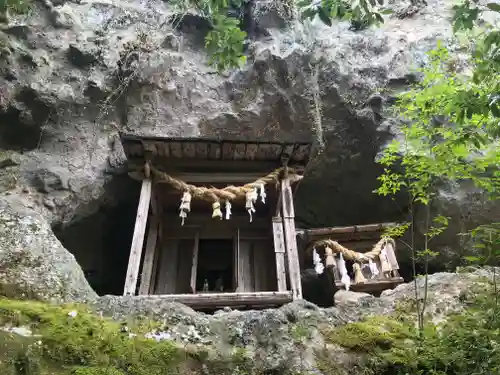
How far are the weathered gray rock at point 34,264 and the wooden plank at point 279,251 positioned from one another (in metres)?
3.99

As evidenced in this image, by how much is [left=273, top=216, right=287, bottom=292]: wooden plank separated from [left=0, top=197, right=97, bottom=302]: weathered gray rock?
399cm

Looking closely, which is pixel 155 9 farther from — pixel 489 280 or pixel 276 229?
pixel 489 280

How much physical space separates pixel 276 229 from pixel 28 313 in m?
6.31

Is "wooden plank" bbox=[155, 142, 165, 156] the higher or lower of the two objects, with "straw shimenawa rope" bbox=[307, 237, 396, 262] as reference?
higher

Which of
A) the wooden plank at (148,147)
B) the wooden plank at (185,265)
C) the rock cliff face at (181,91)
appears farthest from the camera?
the rock cliff face at (181,91)

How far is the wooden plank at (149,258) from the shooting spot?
9781 millimetres

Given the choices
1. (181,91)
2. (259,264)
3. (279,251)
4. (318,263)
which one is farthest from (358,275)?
(181,91)

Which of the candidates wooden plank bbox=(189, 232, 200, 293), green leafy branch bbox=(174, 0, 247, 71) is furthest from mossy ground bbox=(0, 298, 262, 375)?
wooden plank bbox=(189, 232, 200, 293)

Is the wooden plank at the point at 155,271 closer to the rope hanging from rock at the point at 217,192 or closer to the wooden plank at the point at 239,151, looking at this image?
the rope hanging from rock at the point at 217,192

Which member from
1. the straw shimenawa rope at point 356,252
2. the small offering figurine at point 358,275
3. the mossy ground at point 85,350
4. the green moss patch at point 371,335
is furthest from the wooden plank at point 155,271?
the green moss patch at point 371,335

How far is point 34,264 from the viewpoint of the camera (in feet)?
21.6

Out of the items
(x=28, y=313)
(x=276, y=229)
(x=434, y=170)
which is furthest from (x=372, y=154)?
(x=28, y=313)

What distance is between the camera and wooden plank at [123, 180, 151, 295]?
8.37 meters

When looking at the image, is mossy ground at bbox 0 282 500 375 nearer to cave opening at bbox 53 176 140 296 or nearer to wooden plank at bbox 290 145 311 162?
wooden plank at bbox 290 145 311 162
